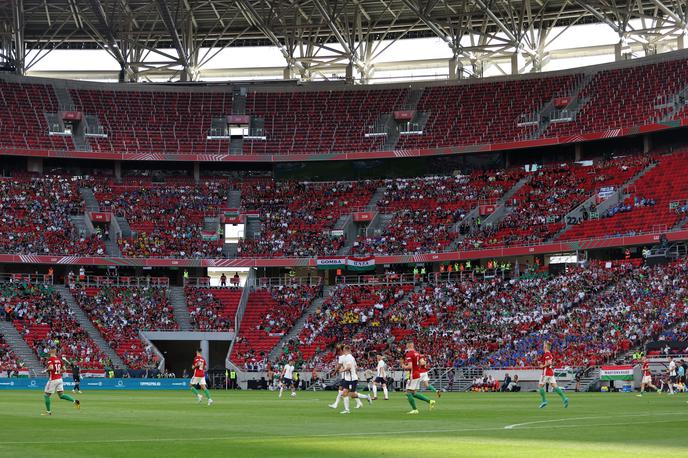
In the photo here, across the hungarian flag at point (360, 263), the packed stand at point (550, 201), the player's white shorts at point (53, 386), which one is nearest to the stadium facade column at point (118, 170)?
the hungarian flag at point (360, 263)

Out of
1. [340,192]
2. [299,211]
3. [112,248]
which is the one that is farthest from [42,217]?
[340,192]

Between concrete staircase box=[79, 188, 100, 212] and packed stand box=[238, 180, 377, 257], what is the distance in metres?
12.8

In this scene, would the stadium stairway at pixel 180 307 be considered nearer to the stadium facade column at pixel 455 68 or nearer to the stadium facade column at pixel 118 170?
the stadium facade column at pixel 118 170

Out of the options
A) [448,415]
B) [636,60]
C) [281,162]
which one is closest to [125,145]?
[281,162]

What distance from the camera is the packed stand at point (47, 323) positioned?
78.1m

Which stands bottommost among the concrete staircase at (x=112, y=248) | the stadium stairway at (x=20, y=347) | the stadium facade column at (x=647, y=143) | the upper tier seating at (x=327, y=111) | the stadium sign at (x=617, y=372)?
the stadium sign at (x=617, y=372)

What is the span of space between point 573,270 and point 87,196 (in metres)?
42.7

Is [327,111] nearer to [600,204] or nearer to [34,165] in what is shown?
[34,165]

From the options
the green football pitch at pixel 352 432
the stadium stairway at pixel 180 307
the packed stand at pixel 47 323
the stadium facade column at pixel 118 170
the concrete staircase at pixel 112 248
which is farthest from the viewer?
the stadium facade column at pixel 118 170

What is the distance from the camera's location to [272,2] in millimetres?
92625

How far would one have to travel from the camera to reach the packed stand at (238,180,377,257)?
9206 centimetres

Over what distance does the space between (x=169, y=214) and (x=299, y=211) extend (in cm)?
1132

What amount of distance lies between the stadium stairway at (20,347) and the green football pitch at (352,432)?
135 feet

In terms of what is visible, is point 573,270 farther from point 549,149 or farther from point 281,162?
point 281,162
